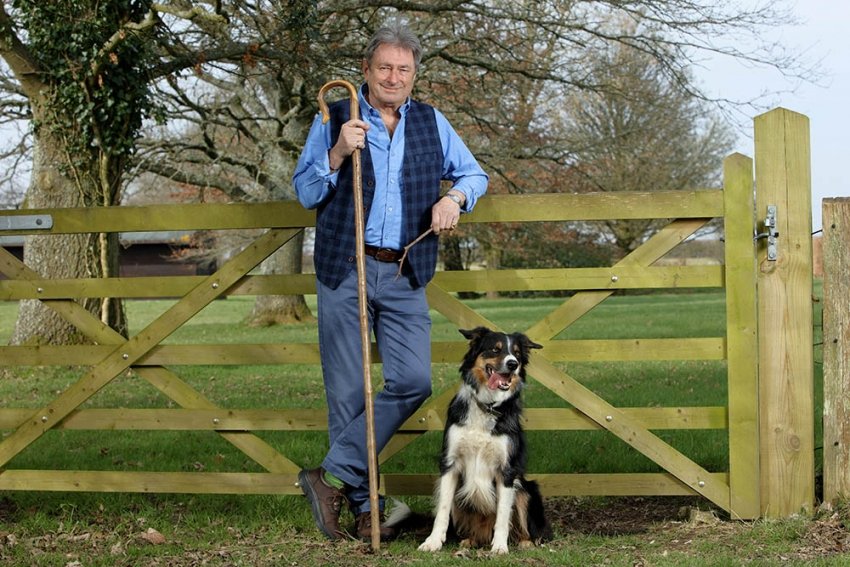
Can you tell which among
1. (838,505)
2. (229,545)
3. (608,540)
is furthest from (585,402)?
(229,545)

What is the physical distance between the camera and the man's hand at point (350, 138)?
449 centimetres

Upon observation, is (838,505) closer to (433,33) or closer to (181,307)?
(181,307)

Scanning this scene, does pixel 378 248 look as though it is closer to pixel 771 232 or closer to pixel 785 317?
pixel 771 232

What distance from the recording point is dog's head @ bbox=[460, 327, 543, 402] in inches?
181

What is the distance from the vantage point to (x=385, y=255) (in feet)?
15.6

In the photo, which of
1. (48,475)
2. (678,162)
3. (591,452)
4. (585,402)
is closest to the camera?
(585,402)

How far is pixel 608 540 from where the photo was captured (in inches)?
191

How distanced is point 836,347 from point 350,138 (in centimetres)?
280

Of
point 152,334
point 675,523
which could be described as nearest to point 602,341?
point 675,523

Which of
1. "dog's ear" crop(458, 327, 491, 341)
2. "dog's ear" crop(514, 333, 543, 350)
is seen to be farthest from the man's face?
"dog's ear" crop(514, 333, 543, 350)

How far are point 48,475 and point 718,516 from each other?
12.1 feet

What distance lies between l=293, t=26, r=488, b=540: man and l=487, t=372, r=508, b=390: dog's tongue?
1.18ft

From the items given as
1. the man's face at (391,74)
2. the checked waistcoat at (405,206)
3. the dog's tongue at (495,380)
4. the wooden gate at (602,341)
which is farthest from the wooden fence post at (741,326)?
the man's face at (391,74)

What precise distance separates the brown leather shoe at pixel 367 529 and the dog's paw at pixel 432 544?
0.24m
